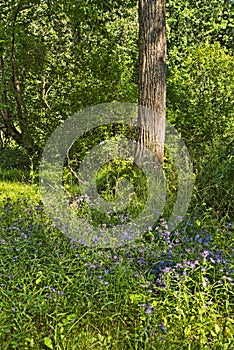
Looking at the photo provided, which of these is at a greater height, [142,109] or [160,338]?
[142,109]

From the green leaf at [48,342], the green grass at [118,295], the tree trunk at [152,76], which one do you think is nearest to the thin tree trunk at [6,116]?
the tree trunk at [152,76]

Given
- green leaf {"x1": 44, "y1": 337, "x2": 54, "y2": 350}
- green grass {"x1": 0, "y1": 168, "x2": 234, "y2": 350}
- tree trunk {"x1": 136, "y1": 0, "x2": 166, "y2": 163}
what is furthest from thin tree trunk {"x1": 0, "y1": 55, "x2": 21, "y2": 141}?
green leaf {"x1": 44, "y1": 337, "x2": 54, "y2": 350}

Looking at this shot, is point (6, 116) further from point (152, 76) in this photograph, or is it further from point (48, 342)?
point (48, 342)

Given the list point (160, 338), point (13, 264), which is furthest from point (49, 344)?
point (13, 264)

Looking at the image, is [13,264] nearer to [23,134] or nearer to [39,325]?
[39,325]

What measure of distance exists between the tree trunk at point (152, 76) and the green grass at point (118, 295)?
1920 millimetres

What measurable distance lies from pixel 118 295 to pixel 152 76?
3.24 m

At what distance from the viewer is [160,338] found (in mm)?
2566

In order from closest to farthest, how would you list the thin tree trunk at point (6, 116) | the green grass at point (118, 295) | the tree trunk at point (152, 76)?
1. the green grass at point (118, 295)
2. the tree trunk at point (152, 76)
3. the thin tree trunk at point (6, 116)

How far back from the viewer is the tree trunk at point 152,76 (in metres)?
5.12

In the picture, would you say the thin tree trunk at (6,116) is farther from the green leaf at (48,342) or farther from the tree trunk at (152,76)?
the green leaf at (48,342)

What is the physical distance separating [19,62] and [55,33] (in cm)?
119

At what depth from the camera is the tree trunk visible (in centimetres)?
512

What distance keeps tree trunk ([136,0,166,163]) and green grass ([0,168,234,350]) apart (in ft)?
6.30
